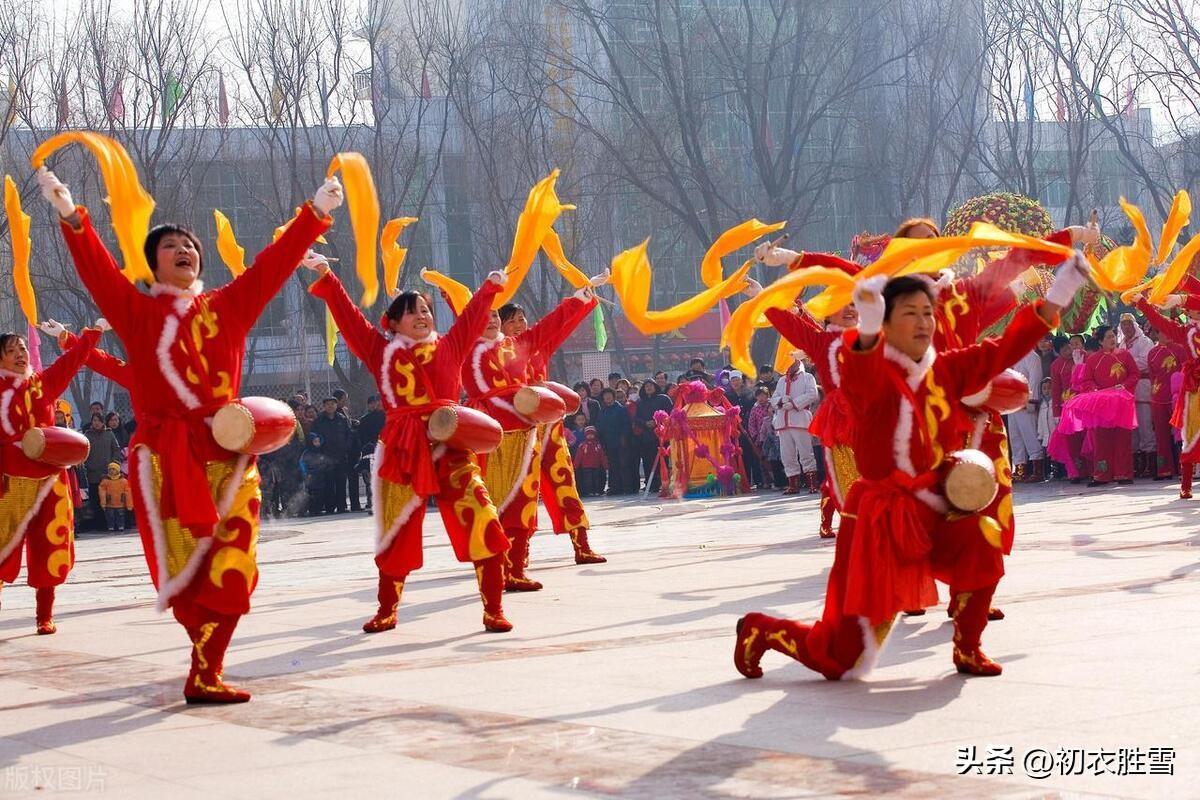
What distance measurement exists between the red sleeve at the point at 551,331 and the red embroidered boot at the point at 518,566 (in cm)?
112

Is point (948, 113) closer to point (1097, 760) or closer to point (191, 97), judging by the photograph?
point (191, 97)

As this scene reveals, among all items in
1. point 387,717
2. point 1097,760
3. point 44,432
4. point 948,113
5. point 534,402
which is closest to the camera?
point 1097,760

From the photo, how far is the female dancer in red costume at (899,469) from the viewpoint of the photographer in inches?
212

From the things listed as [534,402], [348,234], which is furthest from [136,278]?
[348,234]

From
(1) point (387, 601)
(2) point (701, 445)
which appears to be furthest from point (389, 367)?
(2) point (701, 445)

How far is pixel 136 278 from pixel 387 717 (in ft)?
6.35

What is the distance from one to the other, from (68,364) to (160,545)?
3094 mm

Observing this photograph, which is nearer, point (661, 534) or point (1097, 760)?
point (1097, 760)

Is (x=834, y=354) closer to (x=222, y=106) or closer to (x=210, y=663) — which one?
(x=210, y=663)

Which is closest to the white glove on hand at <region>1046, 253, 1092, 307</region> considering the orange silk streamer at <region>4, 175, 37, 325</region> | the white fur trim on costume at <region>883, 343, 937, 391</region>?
the white fur trim on costume at <region>883, 343, 937, 391</region>

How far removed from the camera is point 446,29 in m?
28.5

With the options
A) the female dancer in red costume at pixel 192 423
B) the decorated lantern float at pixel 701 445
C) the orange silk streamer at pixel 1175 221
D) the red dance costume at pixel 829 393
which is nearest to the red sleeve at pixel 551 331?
the red dance costume at pixel 829 393

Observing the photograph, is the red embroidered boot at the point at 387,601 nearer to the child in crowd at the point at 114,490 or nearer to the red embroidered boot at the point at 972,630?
the red embroidered boot at the point at 972,630

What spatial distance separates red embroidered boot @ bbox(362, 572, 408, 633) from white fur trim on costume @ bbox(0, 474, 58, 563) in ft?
7.03
